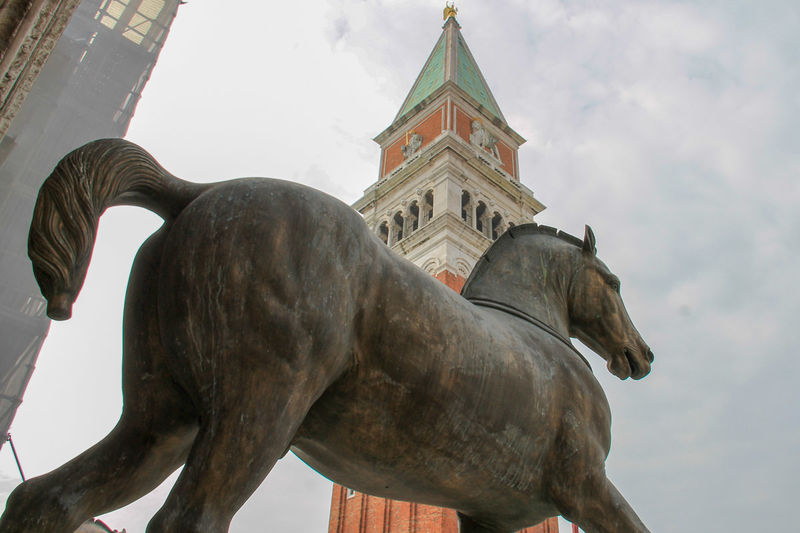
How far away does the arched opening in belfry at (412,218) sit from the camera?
27.6 m

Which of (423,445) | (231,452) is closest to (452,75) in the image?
(423,445)

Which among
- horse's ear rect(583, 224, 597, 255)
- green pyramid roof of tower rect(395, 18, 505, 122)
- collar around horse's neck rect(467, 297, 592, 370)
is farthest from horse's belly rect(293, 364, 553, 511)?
green pyramid roof of tower rect(395, 18, 505, 122)

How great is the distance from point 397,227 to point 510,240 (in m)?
25.3

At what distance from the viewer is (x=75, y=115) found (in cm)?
1463

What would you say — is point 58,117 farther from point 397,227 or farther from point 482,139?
point 482,139

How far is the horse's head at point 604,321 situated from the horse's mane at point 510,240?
19 centimetres

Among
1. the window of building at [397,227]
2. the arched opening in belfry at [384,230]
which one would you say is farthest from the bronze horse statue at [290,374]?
the arched opening in belfry at [384,230]

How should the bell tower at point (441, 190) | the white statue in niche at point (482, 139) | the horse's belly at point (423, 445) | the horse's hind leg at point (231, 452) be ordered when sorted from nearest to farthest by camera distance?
the horse's hind leg at point (231, 452)
the horse's belly at point (423, 445)
the bell tower at point (441, 190)
the white statue in niche at point (482, 139)

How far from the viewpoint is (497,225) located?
28281mm

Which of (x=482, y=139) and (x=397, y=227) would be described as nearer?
(x=397, y=227)

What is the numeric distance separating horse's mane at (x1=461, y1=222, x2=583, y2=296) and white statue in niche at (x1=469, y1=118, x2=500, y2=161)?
28.4 metres

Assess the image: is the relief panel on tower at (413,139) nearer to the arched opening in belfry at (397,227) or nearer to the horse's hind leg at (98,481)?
the arched opening in belfry at (397,227)

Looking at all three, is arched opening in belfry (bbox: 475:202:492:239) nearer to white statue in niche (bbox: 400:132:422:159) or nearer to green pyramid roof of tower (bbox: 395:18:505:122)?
white statue in niche (bbox: 400:132:422:159)

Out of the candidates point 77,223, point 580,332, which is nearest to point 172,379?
point 77,223
